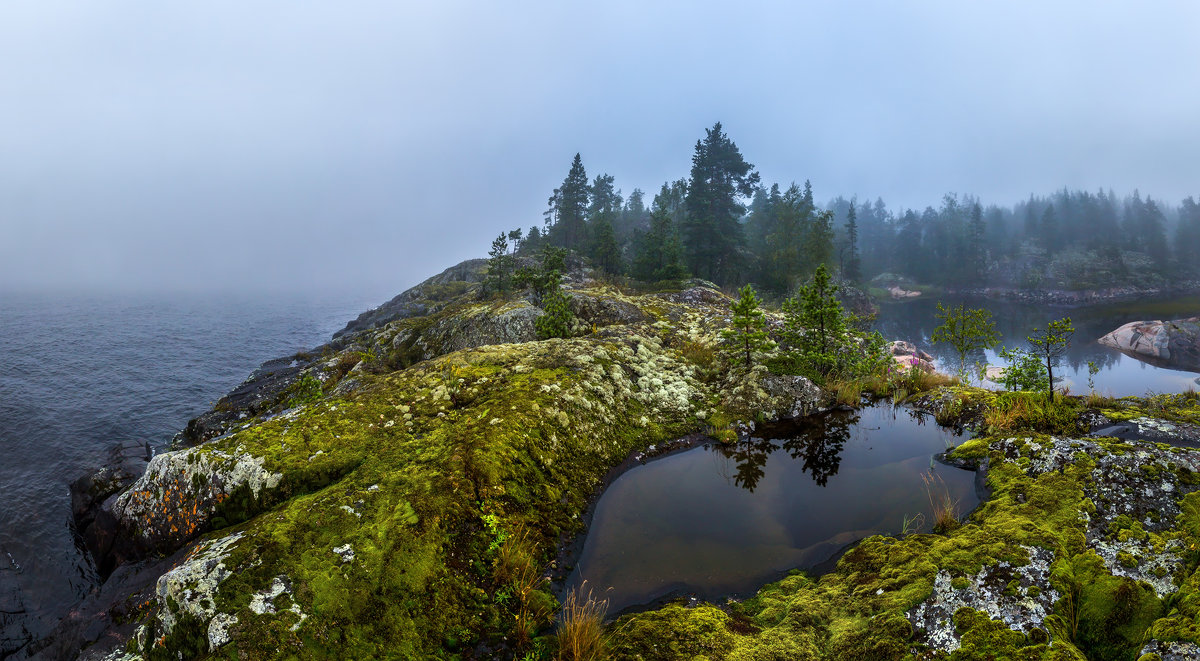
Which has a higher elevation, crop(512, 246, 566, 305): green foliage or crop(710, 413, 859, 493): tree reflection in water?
crop(512, 246, 566, 305): green foliage

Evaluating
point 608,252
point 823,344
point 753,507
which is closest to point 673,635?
point 753,507

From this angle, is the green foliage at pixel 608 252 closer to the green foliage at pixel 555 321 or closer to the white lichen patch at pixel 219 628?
the green foliage at pixel 555 321

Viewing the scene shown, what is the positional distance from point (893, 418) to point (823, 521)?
6.84 meters

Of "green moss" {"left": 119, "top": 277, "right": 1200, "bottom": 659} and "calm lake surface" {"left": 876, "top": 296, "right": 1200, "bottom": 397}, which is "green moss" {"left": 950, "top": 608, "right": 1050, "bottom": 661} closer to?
"green moss" {"left": 119, "top": 277, "right": 1200, "bottom": 659}

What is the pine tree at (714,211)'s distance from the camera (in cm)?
4653

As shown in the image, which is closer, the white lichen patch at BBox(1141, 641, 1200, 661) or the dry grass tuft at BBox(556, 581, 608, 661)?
the white lichen patch at BBox(1141, 641, 1200, 661)

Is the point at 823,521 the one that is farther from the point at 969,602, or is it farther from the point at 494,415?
the point at 494,415

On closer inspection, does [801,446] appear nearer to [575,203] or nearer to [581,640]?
[581,640]

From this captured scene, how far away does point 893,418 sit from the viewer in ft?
43.6

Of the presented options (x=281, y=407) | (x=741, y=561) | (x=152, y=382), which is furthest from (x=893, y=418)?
(x=152, y=382)

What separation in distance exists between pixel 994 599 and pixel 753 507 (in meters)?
4.16

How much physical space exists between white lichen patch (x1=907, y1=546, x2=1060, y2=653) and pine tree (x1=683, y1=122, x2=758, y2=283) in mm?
42446

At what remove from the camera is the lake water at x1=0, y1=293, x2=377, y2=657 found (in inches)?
424

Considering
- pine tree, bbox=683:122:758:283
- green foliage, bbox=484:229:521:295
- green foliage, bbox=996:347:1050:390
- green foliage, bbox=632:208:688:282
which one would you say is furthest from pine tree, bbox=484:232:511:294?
green foliage, bbox=996:347:1050:390
